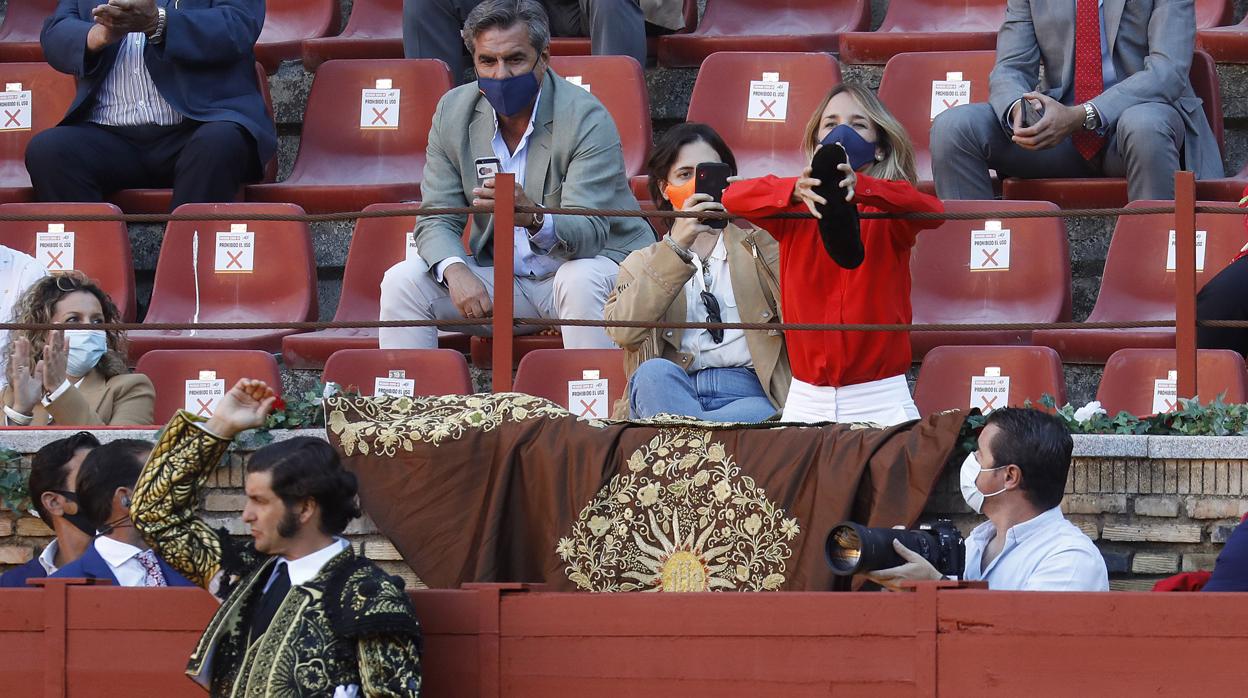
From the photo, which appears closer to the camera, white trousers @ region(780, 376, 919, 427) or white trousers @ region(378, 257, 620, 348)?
white trousers @ region(780, 376, 919, 427)

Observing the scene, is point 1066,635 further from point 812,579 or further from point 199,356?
point 199,356

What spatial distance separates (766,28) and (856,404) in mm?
3905

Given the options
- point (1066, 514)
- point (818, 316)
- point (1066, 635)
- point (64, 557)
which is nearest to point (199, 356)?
point (64, 557)

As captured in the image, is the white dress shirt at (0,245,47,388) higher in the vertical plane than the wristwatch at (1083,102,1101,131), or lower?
lower

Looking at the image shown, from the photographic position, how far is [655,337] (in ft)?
20.1

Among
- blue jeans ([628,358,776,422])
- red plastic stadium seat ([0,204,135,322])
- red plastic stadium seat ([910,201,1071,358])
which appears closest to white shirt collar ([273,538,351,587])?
blue jeans ([628,358,776,422])

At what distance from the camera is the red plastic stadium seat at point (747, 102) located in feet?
26.9

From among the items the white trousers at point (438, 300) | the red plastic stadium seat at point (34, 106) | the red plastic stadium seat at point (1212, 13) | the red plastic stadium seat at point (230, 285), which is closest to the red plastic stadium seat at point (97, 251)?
the red plastic stadium seat at point (230, 285)

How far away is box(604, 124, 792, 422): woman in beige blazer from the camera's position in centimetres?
593

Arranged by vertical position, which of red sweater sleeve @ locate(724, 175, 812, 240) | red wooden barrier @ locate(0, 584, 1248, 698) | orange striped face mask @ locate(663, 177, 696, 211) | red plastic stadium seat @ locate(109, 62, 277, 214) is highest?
red plastic stadium seat @ locate(109, 62, 277, 214)

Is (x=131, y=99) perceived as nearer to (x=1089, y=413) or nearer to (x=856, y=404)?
(x=856, y=404)

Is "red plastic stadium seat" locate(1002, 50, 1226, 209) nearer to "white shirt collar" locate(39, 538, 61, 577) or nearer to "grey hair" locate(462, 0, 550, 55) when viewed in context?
"grey hair" locate(462, 0, 550, 55)

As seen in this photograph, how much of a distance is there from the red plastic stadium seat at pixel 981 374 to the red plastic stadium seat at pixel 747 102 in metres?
1.80

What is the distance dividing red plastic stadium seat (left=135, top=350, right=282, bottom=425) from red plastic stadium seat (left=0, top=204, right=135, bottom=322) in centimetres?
77
